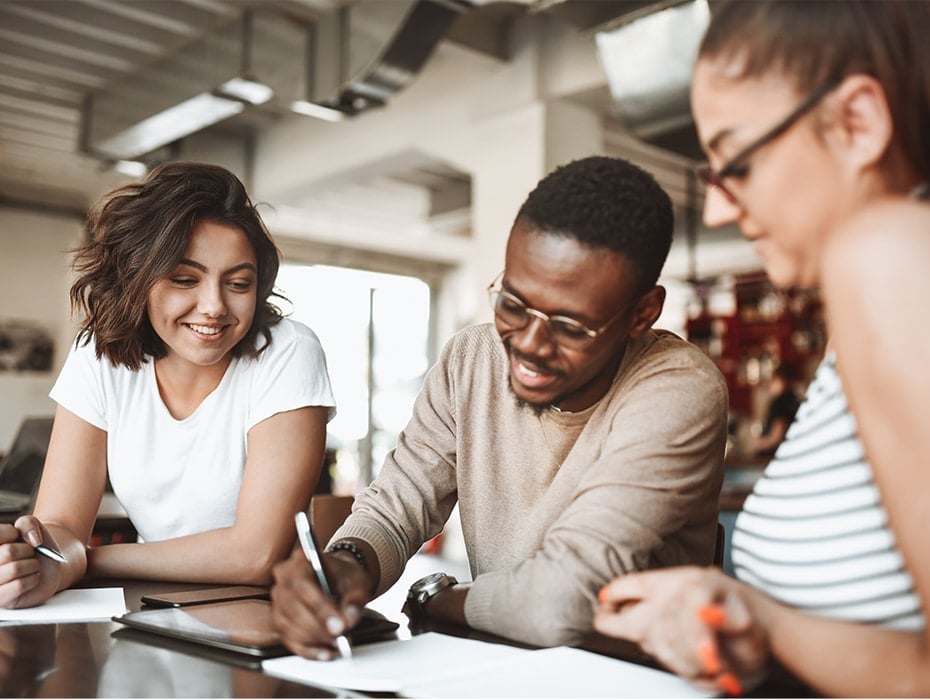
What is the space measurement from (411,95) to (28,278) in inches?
155

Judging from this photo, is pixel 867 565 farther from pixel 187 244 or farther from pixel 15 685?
pixel 187 244

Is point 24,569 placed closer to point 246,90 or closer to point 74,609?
point 74,609

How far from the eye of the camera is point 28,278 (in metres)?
7.60

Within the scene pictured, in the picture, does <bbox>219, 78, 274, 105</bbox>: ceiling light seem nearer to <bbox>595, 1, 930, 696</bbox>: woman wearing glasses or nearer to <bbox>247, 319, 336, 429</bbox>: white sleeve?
<bbox>247, 319, 336, 429</bbox>: white sleeve

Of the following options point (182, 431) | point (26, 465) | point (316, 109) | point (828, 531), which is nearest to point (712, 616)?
point (828, 531)

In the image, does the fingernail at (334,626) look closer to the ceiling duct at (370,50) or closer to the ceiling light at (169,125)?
the ceiling duct at (370,50)

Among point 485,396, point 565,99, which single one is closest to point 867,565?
point 485,396

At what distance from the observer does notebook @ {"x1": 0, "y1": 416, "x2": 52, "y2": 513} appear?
111 inches

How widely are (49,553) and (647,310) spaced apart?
970 mm

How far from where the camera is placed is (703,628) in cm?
81

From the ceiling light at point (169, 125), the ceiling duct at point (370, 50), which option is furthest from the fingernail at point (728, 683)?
the ceiling light at point (169, 125)

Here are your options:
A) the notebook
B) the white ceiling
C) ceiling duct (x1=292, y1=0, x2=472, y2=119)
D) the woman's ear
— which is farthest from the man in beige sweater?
ceiling duct (x1=292, y1=0, x2=472, y2=119)

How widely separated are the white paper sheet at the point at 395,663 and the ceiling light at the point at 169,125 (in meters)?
4.14

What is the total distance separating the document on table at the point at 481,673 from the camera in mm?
876
